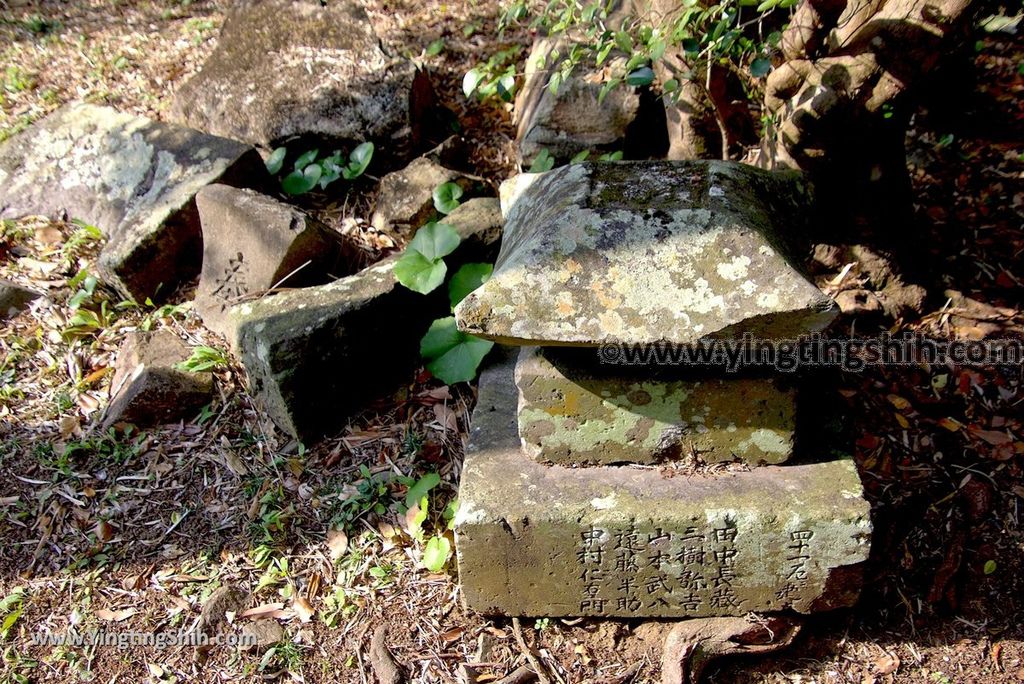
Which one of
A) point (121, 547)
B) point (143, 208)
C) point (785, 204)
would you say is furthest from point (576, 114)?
point (121, 547)

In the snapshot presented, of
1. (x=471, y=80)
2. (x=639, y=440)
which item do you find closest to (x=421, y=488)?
(x=639, y=440)

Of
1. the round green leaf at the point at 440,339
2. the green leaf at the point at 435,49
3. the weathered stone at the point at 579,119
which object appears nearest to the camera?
the round green leaf at the point at 440,339

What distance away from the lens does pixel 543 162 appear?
3.44 m

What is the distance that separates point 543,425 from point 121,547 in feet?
5.21

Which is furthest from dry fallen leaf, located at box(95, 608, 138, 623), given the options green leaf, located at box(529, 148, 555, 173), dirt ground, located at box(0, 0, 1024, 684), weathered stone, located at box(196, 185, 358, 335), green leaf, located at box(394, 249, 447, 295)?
green leaf, located at box(529, 148, 555, 173)

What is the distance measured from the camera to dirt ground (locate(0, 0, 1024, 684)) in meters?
2.47

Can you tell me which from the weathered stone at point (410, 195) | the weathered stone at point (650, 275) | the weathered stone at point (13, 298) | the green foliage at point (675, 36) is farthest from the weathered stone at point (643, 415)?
the weathered stone at point (13, 298)

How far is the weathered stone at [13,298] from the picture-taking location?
134 inches

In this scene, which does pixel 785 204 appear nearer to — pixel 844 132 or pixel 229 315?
pixel 844 132

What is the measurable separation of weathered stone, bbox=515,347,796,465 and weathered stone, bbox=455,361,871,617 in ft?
0.22

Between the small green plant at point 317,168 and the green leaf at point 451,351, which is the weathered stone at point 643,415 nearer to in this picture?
the green leaf at point 451,351

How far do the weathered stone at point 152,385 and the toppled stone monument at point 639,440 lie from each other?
1.26m

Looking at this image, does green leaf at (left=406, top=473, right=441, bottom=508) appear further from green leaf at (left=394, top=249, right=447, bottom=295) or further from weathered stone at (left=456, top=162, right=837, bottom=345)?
weathered stone at (left=456, top=162, right=837, bottom=345)

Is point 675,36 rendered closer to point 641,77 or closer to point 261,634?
point 641,77
